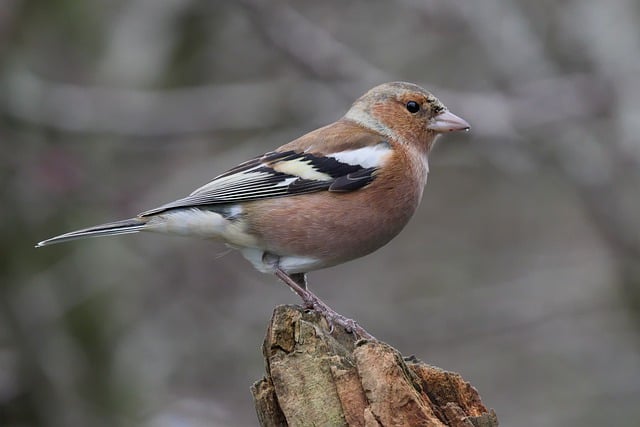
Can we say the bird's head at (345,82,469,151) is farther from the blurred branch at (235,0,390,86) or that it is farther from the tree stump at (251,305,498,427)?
the blurred branch at (235,0,390,86)

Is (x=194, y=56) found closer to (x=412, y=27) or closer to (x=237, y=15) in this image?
(x=237, y=15)

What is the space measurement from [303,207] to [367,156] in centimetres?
59

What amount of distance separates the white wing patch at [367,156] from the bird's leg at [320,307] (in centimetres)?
82

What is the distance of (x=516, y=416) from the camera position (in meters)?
11.4

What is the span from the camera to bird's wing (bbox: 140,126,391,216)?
6.03 m

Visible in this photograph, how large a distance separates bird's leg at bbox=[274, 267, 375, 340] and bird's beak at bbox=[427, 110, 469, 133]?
146cm

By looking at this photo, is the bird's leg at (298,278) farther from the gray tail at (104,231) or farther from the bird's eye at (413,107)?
the bird's eye at (413,107)

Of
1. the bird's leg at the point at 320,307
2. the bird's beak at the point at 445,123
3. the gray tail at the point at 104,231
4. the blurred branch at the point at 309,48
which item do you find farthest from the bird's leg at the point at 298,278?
the blurred branch at the point at 309,48

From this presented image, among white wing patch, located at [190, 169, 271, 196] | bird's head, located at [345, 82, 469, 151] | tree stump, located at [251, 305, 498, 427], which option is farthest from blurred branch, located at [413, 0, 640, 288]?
tree stump, located at [251, 305, 498, 427]

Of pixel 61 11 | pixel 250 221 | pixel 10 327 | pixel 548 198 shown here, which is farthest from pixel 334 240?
pixel 548 198

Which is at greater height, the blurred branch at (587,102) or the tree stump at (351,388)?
the blurred branch at (587,102)

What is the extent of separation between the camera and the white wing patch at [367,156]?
20.3 ft

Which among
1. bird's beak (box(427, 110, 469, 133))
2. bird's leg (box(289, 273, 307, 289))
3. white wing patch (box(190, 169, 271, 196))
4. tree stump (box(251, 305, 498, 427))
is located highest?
bird's beak (box(427, 110, 469, 133))

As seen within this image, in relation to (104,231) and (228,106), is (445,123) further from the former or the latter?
(228,106)
